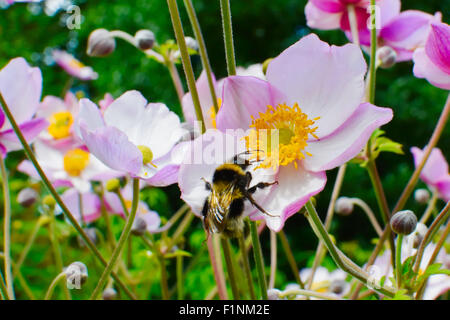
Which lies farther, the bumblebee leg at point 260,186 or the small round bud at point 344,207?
the small round bud at point 344,207

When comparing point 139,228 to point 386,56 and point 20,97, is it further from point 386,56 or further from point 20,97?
point 386,56

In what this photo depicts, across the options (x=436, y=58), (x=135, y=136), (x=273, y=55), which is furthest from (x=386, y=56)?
(x=273, y=55)

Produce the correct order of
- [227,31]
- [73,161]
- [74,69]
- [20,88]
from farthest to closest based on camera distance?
[74,69]
[73,161]
[20,88]
[227,31]

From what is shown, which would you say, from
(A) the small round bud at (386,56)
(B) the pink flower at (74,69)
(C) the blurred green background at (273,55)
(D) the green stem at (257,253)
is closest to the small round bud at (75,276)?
(D) the green stem at (257,253)

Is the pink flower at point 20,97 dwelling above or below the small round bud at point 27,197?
above

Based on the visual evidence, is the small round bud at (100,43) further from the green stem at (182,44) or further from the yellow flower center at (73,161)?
the green stem at (182,44)

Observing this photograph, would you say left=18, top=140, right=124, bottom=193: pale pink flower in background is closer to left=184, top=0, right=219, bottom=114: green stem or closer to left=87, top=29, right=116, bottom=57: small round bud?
left=87, top=29, right=116, bottom=57: small round bud

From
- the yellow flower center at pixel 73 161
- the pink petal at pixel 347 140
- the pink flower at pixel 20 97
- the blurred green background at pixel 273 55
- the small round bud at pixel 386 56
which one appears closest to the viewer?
the pink petal at pixel 347 140
